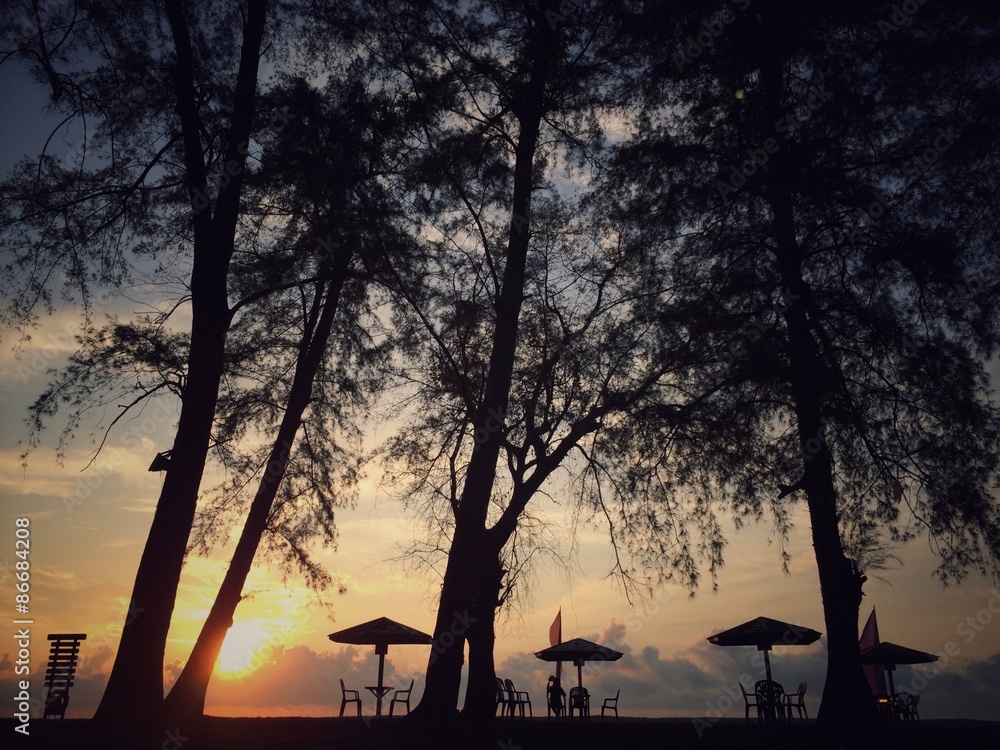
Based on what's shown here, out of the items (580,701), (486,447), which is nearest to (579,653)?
(580,701)

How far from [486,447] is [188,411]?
13.4 feet

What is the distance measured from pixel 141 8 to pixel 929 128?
467 inches

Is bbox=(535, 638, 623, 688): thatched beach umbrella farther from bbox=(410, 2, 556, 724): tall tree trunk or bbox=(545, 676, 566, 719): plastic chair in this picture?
bbox=(410, 2, 556, 724): tall tree trunk

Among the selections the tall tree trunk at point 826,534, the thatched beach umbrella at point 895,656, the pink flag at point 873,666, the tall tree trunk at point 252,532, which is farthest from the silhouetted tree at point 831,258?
the pink flag at point 873,666

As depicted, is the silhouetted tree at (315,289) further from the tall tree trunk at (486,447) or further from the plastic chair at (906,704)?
the plastic chair at (906,704)

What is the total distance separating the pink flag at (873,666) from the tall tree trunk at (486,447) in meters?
20.9

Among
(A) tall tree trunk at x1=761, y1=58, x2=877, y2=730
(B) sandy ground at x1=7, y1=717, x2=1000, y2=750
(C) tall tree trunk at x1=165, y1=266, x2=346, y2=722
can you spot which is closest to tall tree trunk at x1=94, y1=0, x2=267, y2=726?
(B) sandy ground at x1=7, y1=717, x2=1000, y2=750

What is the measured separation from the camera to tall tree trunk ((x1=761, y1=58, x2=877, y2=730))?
35.9 feet

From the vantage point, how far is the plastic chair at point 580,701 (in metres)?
19.5

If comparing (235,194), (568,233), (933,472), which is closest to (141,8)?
(235,194)

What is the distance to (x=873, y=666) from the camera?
84.7 feet

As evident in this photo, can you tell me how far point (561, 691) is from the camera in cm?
2011

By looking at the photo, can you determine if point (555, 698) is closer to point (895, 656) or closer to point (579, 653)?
point (579, 653)

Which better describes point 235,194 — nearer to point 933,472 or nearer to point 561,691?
point 933,472
